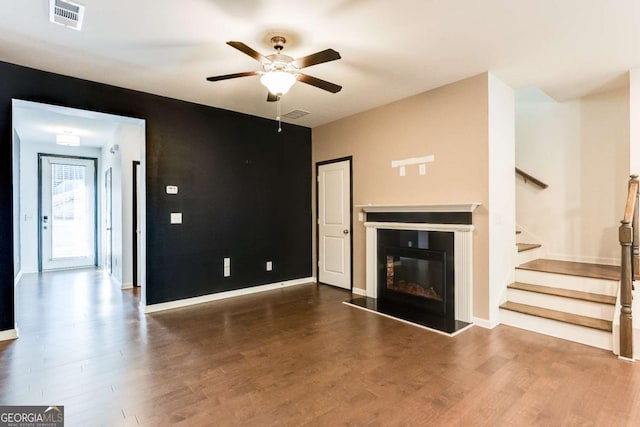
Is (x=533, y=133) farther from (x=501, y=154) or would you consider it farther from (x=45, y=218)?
(x=45, y=218)

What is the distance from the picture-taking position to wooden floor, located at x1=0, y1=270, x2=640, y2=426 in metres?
2.08

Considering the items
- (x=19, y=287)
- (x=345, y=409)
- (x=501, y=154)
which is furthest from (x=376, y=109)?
(x=19, y=287)

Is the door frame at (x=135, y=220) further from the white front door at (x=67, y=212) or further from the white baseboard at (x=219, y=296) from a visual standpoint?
the white front door at (x=67, y=212)

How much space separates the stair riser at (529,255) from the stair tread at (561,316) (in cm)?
77

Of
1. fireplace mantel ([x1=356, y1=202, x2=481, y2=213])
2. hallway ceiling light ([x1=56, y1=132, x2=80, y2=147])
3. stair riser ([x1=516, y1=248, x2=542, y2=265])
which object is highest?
hallway ceiling light ([x1=56, y1=132, x2=80, y2=147])

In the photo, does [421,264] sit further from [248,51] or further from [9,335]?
[9,335]

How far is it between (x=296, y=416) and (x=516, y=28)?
10.9 feet

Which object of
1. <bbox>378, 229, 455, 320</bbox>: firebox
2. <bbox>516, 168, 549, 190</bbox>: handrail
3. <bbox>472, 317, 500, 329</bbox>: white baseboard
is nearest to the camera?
<bbox>472, 317, 500, 329</bbox>: white baseboard

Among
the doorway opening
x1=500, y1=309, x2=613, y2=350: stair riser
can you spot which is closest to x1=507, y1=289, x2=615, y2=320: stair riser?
x1=500, y1=309, x2=613, y2=350: stair riser

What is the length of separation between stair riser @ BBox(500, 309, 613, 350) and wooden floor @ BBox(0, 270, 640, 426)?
12 centimetres

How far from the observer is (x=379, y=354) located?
9.57 ft

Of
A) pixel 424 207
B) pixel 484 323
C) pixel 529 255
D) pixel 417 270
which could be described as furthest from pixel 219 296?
pixel 529 255

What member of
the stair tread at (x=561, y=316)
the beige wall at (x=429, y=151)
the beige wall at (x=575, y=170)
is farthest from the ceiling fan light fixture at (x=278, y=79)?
the beige wall at (x=575, y=170)

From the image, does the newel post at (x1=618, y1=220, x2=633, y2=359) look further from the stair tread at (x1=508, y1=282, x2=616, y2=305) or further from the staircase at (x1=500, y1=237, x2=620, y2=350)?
the stair tread at (x1=508, y1=282, x2=616, y2=305)
